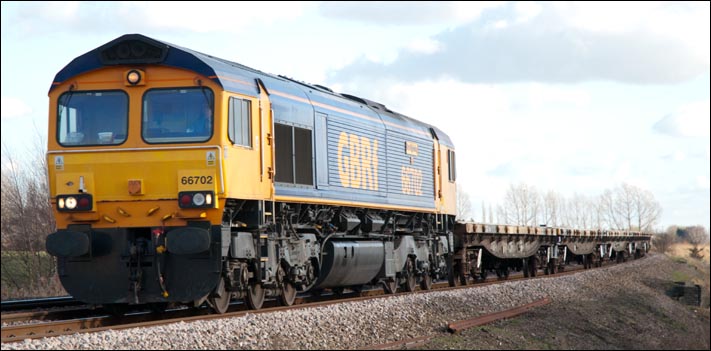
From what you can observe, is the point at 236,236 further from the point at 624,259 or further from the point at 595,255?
the point at 624,259

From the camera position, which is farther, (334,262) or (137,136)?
(334,262)

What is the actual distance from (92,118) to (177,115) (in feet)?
4.50

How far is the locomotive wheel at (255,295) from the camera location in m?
14.9

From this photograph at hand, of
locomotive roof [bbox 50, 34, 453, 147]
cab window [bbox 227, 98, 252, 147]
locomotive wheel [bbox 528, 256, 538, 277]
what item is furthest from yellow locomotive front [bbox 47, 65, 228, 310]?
locomotive wheel [bbox 528, 256, 538, 277]

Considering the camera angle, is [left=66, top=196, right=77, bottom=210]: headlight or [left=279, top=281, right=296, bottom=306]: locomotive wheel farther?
[left=279, top=281, right=296, bottom=306]: locomotive wheel

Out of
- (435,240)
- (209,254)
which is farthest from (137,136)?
(435,240)

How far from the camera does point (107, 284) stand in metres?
13.4

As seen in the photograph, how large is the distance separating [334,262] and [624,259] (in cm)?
3331

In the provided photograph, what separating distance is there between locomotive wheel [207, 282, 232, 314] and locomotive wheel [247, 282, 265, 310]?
0.66 m

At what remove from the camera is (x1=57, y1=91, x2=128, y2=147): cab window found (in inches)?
541

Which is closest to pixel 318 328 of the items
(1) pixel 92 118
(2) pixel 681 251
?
(1) pixel 92 118

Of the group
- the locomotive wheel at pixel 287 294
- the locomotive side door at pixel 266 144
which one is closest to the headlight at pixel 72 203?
the locomotive side door at pixel 266 144

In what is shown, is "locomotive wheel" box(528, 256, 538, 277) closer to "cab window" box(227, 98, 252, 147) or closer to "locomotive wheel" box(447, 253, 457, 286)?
"locomotive wheel" box(447, 253, 457, 286)

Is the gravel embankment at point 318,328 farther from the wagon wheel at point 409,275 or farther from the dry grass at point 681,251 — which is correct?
the dry grass at point 681,251
